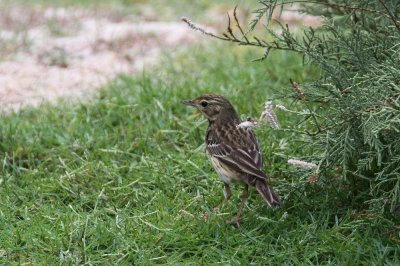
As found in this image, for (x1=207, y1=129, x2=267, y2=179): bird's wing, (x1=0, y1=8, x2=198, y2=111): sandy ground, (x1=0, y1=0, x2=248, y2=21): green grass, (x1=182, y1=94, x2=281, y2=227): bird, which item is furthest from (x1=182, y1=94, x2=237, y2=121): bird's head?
(x1=0, y1=0, x2=248, y2=21): green grass

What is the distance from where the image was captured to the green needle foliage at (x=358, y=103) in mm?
5613

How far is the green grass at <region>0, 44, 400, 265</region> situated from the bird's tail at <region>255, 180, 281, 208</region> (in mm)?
268

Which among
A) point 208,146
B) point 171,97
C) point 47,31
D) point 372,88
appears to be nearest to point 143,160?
point 208,146

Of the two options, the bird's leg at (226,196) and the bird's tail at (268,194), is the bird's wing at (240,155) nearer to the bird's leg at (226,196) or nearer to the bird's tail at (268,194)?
the bird's tail at (268,194)

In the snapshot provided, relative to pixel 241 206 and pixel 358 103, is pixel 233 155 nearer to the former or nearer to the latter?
pixel 241 206

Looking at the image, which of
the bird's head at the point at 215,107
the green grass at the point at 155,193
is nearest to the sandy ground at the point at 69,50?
the green grass at the point at 155,193

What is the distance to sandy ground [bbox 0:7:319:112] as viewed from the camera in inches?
382

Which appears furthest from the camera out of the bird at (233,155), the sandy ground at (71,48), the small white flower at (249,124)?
the sandy ground at (71,48)

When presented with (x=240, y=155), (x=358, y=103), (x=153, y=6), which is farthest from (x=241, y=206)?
(x=153, y=6)

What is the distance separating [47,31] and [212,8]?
9.40 feet

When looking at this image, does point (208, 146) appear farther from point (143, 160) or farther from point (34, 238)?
point (34, 238)

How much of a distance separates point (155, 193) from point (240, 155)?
36.4 inches

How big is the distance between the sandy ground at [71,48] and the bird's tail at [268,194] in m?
3.71

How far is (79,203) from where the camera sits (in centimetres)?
686
